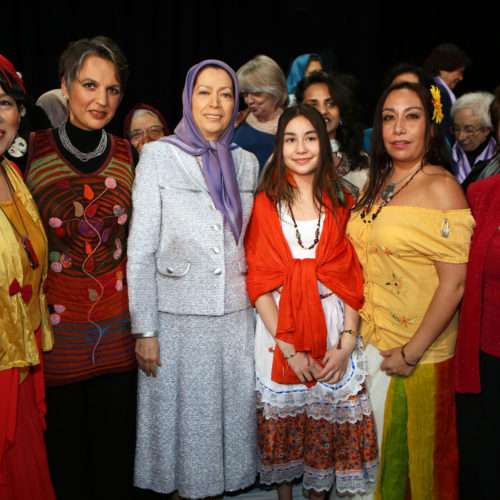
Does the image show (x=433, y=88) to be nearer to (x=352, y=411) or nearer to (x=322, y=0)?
(x=352, y=411)

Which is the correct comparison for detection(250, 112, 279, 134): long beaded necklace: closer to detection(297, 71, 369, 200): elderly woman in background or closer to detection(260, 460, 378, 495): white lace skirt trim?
detection(297, 71, 369, 200): elderly woman in background

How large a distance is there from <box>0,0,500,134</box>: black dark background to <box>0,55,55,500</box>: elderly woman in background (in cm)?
231

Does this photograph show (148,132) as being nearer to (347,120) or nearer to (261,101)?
(261,101)

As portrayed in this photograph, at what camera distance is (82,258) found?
1.99 meters

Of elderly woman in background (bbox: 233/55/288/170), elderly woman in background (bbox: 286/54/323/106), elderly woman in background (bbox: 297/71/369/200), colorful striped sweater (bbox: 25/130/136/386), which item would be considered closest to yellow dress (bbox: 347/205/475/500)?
elderly woman in background (bbox: 297/71/369/200)

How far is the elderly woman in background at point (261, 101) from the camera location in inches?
130

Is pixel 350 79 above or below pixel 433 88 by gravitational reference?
above

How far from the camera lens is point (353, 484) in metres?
2.06

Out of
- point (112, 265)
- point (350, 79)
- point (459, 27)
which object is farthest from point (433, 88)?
point (459, 27)

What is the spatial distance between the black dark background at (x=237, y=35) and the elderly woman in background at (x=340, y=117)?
2.56 feet

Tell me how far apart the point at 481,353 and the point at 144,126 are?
7.10 feet

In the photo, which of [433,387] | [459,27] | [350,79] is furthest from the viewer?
[459,27]

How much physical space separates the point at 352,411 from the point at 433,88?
1.30m

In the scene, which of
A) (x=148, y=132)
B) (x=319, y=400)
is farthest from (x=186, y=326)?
(x=148, y=132)
